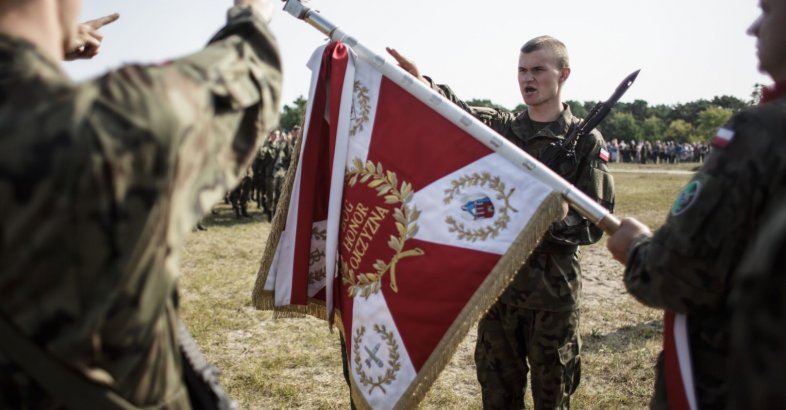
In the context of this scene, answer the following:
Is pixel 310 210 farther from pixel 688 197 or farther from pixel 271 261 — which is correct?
pixel 688 197

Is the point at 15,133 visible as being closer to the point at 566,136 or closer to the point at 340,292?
the point at 340,292

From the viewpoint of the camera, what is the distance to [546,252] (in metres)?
3.00

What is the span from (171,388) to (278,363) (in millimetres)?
3771

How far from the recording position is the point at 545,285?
2932 mm

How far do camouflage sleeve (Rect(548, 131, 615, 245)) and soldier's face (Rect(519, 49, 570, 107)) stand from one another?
0.38 metres

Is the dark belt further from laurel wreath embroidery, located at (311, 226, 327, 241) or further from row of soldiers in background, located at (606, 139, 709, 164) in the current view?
row of soldiers in background, located at (606, 139, 709, 164)

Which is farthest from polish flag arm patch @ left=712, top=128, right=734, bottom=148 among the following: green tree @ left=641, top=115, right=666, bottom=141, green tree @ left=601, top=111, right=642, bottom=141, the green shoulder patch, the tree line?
green tree @ left=641, top=115, right=666, bottom=141

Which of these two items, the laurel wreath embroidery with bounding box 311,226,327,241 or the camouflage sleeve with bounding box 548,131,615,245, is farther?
the camouflage sleeve with bounding box 548,131,615,245

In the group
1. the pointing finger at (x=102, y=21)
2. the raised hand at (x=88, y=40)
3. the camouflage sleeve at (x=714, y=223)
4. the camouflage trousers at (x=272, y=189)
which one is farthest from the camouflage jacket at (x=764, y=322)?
the camouflage trousers at (x=272, y=189)

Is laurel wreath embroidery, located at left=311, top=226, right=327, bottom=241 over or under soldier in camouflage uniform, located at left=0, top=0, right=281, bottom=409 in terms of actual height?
under

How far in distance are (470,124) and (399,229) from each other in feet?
1.78

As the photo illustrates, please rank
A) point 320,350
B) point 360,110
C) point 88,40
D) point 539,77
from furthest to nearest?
point 320,350, point 539,77, point 360,110, point 88,40

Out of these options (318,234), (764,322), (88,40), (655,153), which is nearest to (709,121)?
(655,153)

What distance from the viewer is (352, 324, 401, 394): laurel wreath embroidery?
81.8 inches
